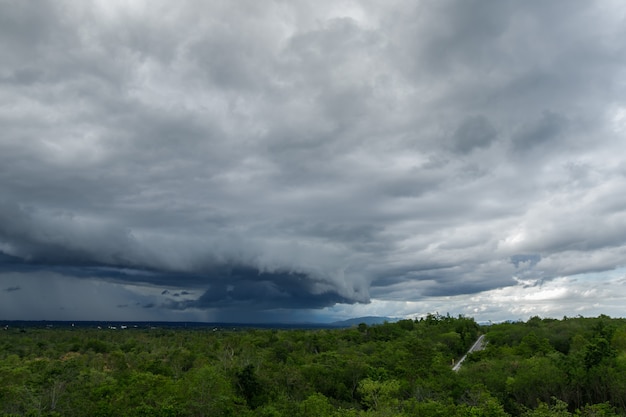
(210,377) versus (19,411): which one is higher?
(210,377)

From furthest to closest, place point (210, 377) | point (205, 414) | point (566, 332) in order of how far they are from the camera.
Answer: point (566, 332), point (210, 377), point (205, 414)

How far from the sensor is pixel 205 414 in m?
55.2

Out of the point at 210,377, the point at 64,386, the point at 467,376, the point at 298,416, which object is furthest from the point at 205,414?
the point at 467,376

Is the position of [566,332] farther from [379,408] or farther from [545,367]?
[379,408]

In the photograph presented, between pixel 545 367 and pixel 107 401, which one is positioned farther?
pixel 545 367

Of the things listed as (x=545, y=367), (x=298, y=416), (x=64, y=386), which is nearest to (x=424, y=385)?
(x=545, y=367)

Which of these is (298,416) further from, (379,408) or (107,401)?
(107,401)

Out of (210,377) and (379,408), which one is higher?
(210,377)

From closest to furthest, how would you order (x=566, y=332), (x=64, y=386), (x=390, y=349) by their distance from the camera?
(x=64, y=386)
(x=390, y=349)
(x=566, y=332)

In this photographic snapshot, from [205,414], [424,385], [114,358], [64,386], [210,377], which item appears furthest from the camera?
[114,358]

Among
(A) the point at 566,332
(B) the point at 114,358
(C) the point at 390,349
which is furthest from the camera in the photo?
(A) the point at 566,332

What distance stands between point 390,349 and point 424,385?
44.9 meters

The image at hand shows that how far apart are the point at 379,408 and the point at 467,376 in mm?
35221

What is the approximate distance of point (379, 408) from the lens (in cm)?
5994
